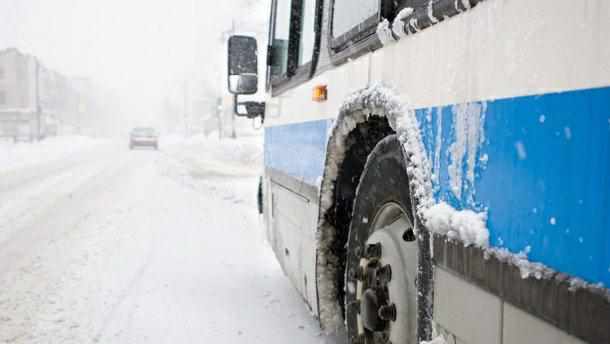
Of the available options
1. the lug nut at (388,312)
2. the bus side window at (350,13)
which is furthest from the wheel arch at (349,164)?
the lug nut at (388,312)

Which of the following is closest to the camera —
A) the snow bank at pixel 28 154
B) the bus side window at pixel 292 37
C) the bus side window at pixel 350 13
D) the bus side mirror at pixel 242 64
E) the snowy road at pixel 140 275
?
the bus side window at pixel 350 13

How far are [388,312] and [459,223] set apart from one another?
784mm

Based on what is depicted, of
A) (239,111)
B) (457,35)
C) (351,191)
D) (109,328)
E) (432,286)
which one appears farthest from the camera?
(239,111)

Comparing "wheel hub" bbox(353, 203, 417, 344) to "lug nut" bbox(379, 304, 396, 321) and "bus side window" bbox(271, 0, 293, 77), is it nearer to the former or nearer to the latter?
"lug nut" bbox(379, 304, 396, 321)

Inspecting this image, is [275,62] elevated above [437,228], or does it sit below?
above

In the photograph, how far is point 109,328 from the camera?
137 inches

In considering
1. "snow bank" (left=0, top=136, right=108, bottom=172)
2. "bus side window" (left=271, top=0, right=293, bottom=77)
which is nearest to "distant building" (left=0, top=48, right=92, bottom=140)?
"snow bank" (left=0, top=136, right=108, bottom=172)

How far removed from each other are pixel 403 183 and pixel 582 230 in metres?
0.94

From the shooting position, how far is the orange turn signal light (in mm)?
2670

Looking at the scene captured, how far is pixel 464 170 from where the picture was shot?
4.36 ft

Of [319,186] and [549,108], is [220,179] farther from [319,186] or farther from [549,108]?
[549,108]

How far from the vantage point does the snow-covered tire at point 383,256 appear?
6.21 ft

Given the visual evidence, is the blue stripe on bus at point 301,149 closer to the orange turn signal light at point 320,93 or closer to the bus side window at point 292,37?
the orange turn signal light at point 320,93

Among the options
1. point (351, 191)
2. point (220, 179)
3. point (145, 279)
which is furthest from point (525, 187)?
point (220, 179)
